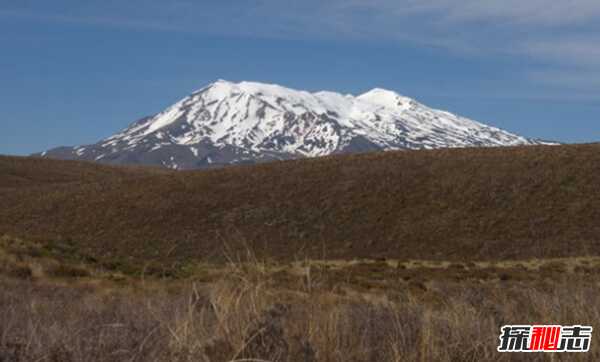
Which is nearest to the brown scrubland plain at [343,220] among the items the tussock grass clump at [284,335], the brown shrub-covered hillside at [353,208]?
the brown shrub-covered hillside at [353,208]

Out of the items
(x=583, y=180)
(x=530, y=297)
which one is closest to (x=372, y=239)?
(x=583, y=180)

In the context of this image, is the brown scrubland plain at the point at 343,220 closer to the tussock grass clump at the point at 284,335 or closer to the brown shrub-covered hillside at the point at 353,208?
the brown shrub-covered hillside at the point at 353,208

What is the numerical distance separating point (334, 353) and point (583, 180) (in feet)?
208

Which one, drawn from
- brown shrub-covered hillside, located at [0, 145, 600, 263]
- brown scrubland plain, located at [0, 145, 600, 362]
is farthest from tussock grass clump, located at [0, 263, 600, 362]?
brown shrub-covered hillside, located at [0, 145, 600, 263]

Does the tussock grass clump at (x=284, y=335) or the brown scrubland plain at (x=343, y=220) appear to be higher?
the tussock grass clump at (x=284, y=335)

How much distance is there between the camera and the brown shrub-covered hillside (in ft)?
181

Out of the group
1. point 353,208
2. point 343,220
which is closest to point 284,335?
point 343,220

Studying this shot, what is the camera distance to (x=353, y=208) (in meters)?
63.4

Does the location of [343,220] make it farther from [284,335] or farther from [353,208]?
[284,335]

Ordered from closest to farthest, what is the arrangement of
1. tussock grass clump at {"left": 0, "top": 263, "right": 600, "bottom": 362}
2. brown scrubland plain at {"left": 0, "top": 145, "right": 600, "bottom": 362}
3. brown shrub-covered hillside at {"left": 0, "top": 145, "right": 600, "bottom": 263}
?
tussock grass clump at {"left": 0, "top": 263, "right": 600, "bottom": 362}, brown scrubland plain at {"left": 0, "top": 145, "right": 600, "bottom": 362}, brown shrub-covered hillside at {"left": 0, "top": 145, "right": 600, "bottom": 263}

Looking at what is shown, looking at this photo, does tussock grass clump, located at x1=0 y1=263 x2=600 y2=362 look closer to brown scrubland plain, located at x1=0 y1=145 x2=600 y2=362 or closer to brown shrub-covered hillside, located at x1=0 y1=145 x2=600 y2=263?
brown scrubland plain, located at x1=0 y1=145 x2=600 y2=362

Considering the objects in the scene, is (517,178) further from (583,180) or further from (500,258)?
(500,258)

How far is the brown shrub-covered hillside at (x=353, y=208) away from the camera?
55.2 metres

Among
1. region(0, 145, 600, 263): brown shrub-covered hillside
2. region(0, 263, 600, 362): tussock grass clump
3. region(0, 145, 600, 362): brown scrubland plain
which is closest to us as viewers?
region(0, 263, 600, 362): tussock grass clump
